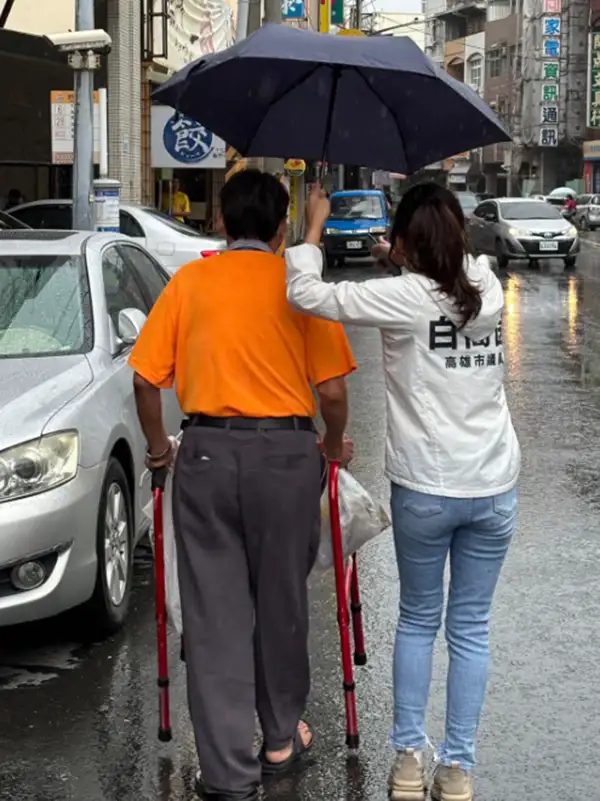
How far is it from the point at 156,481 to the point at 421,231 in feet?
3.66

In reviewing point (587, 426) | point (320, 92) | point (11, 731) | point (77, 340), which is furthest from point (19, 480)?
point (587, 426)

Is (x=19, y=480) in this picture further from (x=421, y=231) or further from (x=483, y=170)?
(x=483, y=170)

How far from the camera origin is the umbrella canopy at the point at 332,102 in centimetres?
404

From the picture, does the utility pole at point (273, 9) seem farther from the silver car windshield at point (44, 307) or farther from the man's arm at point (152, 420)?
the man's arm at point (152, 420)

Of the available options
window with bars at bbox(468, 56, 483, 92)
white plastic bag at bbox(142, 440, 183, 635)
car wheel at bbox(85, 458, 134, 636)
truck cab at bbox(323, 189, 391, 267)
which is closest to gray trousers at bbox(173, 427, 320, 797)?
white plastic bag at bbox(142, 440, 183, 635)

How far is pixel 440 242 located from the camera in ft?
12.4

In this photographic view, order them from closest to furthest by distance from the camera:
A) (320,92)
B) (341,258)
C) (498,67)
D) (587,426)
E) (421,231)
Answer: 1. (421,231)
2. (320,92)
3. (587,426)
4. (341,258)
5. (498,67)

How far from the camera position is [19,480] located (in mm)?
4828

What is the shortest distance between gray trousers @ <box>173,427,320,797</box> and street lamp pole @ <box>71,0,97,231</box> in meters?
9.30

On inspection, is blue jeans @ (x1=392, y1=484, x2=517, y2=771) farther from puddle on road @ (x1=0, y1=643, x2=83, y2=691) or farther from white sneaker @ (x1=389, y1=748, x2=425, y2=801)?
puddle on road @ (x1=0, y1=643, x2=83, y2=691)

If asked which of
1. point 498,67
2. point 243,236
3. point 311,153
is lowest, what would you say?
point 243,236

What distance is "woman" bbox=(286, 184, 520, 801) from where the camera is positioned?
3.77 meters

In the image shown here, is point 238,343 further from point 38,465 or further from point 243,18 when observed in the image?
point 243,18

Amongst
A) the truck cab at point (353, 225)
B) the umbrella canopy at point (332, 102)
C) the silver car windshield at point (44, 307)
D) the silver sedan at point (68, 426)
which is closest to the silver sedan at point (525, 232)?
the truck cab at point (353, 225)
